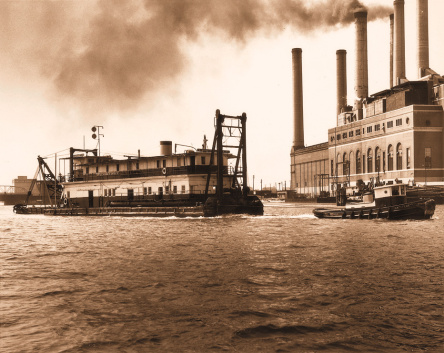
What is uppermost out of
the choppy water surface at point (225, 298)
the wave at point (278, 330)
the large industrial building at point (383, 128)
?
the large industrial building at point (383, 128)

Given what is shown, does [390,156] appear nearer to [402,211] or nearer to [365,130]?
[365,130]

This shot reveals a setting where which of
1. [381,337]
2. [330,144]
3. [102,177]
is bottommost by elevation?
[381,337]

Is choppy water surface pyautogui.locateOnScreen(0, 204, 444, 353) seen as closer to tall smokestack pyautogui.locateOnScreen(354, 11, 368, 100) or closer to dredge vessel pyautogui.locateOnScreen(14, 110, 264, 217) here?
dredge vessel pyautogui.locateOnScreen(14, 110, 264, 217)

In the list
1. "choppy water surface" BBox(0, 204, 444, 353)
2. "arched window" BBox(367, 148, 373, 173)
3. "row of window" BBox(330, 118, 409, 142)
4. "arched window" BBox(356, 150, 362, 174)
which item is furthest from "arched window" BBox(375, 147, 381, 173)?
"choppy water surface" BBox(0, 204, 444, 353)

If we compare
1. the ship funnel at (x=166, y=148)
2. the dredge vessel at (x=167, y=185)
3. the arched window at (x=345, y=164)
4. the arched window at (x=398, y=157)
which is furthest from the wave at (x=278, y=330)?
the arched window at (x=345, y=164)

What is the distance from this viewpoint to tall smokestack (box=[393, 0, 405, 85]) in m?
109

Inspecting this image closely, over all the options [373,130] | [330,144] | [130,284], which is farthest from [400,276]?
[330,144]

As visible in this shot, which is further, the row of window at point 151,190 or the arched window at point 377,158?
the arched window at point 377,158

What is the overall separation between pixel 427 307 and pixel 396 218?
32.5m

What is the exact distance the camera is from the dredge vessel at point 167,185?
4662cm

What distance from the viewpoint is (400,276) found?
54.2ft

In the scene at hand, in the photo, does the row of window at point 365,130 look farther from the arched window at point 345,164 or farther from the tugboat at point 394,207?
the tugboat at point 394,207

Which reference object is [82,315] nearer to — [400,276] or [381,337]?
[381,337]

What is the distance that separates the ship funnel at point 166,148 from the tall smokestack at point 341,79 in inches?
2891
